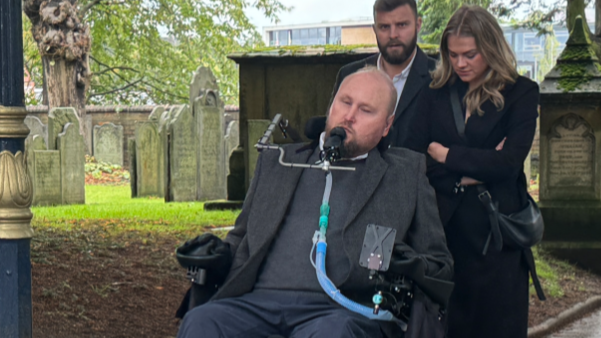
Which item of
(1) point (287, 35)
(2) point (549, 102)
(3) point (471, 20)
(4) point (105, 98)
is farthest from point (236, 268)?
(1) point (287, 35)

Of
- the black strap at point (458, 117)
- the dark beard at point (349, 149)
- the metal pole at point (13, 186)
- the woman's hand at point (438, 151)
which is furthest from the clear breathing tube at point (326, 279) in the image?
the metal pole at point (13, 186)

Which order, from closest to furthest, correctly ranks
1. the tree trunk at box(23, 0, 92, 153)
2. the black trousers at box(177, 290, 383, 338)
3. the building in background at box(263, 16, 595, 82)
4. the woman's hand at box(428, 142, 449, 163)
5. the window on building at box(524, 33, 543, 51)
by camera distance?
1. the black trousers at box(177, 290, 383, 338)
2. the woman's hand at box(428, 142, 449, 163)
3. the tree trunk at box(23, 0, 92, 153)
4. the building in background at box(263, 16, 595, 82)
5. the window on building at box(524, 33, 543, 51)

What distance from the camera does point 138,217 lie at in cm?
1243

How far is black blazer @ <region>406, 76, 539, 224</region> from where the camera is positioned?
389 cm

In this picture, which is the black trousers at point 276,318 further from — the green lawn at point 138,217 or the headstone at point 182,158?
the headstone at point 182,158

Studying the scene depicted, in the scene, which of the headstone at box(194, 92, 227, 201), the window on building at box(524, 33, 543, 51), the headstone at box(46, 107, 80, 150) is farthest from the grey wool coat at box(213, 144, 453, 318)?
the window on building at box(524, 33, 543, 51)

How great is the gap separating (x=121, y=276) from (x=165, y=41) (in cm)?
2305

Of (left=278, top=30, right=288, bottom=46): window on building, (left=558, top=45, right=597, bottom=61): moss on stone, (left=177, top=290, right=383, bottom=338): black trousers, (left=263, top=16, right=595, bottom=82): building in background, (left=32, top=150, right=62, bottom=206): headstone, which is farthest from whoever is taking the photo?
(left=278, top=30, right=288, bottom=46): window on building

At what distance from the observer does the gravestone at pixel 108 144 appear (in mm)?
27266

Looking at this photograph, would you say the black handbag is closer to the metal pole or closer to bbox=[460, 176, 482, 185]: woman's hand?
bbox=[460, 176, 482, 185]: woman's hand

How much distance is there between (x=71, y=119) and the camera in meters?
15.3

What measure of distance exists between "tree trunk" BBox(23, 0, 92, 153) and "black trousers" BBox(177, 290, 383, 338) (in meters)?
20.8

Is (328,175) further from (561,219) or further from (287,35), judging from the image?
(287,35)

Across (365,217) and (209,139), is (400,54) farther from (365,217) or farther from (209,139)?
(209,139)
